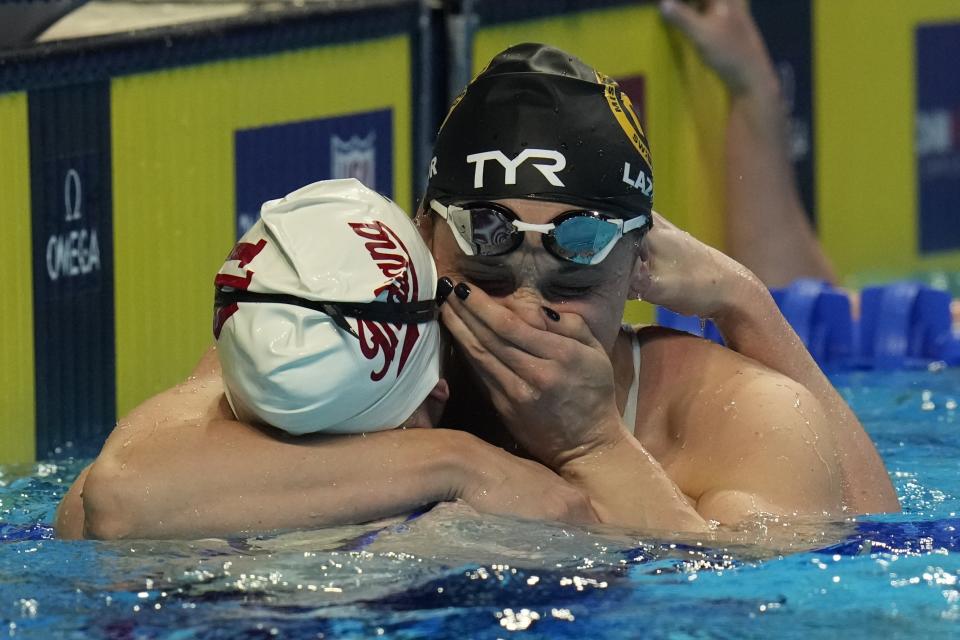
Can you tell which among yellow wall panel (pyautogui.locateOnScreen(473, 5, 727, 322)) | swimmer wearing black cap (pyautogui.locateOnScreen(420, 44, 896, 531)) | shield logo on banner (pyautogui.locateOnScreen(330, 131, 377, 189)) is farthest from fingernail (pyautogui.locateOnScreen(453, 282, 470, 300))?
yellow wall panel (pyautogui.locateOnScreen(473, 5, 727, 322))

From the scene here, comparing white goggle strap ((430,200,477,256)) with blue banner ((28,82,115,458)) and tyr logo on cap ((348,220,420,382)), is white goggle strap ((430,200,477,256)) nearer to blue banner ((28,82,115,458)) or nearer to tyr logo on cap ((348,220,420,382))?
tyr logo on cap ((348,220,420,382))

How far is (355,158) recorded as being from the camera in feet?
17.1

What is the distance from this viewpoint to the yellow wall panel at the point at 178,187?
4492 millimetres

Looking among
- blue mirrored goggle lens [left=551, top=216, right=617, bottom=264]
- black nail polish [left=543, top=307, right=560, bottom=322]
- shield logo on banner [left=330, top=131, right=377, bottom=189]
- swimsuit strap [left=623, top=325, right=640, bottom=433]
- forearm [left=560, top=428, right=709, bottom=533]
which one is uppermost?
shield logo on banner [left=330, top=131, right=377, bottom=189]

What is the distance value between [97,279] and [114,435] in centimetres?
159

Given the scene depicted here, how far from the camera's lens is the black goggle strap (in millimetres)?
2711

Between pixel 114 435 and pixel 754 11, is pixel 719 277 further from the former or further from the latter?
A: pixel 754 11

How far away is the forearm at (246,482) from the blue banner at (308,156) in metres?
2.10

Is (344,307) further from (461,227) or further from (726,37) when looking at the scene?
(726,37)

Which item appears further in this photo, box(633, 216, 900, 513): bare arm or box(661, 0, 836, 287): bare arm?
box(661, 0, 836, 287): bare arm

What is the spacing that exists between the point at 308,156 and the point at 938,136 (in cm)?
356

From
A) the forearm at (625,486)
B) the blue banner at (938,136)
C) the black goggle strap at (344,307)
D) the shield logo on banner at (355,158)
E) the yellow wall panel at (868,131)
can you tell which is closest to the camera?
the black goggle strap at (344,307)

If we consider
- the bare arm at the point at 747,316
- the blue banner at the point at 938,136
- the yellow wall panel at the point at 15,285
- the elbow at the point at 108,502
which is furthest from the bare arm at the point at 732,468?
the blue banner at the point at 938,136

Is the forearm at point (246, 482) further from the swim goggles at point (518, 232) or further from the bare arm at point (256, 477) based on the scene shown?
the swim goggles at point (518, 232)
